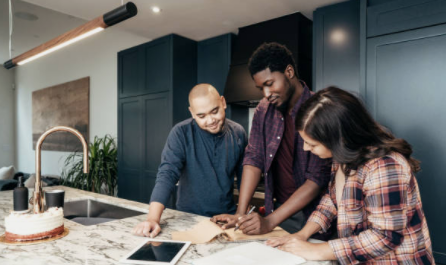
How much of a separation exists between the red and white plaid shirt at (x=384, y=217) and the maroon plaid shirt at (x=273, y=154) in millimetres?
370

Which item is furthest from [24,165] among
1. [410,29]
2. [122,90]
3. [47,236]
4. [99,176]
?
[410,29]

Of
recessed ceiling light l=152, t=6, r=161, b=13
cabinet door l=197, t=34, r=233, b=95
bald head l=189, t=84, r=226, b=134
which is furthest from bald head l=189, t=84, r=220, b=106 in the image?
cabinet door l=197, t=34, r=233, b=95

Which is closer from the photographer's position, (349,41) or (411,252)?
(411,252)

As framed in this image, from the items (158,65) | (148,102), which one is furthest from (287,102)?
(148,102)

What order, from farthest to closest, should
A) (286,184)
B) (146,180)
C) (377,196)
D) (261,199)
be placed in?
(146,180)
(261,199)
(286,184)
(377,196)

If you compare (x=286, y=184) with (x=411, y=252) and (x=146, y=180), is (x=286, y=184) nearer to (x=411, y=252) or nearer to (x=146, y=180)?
(x=411, y=252)

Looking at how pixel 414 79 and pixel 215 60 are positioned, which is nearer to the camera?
pixel 414 79

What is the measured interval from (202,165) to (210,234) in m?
0.57

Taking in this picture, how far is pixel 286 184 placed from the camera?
1627 mm

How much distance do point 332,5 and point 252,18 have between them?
81 centimetres

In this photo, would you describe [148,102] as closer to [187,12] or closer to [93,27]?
[187,12]

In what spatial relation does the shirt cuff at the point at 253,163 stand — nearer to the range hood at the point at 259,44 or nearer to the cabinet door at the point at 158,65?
the range hood at the point at 259,44

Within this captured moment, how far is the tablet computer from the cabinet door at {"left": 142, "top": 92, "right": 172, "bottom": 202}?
2.80 m

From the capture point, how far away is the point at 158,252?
1014mm
